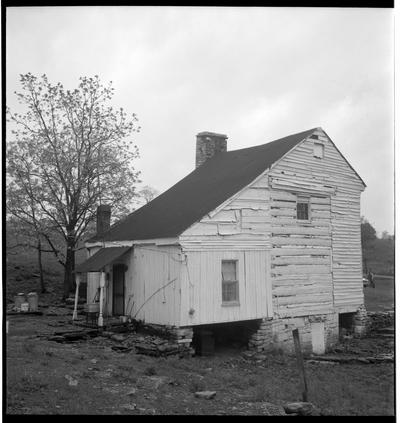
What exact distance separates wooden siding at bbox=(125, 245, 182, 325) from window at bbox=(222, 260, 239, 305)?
68.4 inches

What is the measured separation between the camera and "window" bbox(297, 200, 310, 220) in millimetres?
18469

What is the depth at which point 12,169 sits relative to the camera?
73.6 feet

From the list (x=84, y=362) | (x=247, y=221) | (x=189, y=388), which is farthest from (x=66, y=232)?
(x=189, y=388)

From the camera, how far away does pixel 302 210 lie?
18609mm

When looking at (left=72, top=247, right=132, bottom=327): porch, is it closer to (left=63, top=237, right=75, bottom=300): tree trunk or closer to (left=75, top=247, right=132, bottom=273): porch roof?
(left=75, top=247, right=132, bottom=273): porch roof

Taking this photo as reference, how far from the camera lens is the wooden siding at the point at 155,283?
49.2ft

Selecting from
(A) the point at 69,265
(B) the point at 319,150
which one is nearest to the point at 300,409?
(B) the point at 319,150

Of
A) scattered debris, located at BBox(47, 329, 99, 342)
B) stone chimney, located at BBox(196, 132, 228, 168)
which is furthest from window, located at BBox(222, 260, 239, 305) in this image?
stone chimney, located at BBox(196, 132, 228, 168)

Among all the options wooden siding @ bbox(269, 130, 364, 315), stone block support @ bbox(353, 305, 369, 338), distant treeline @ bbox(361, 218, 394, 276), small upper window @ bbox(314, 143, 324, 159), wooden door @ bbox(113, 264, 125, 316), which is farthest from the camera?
distant treeline @ bbox(361, 218, 394, 276)

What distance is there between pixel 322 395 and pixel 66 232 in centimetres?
1566

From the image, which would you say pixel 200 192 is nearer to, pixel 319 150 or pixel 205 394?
pixel 319 150

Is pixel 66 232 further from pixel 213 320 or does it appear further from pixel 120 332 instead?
pixel 213 320

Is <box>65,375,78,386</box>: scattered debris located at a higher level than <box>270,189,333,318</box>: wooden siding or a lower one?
lower

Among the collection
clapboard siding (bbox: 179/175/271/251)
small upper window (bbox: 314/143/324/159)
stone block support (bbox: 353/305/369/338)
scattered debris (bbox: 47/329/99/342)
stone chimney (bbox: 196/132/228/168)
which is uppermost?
stone chimney (bbox: 196/132/228/168)
